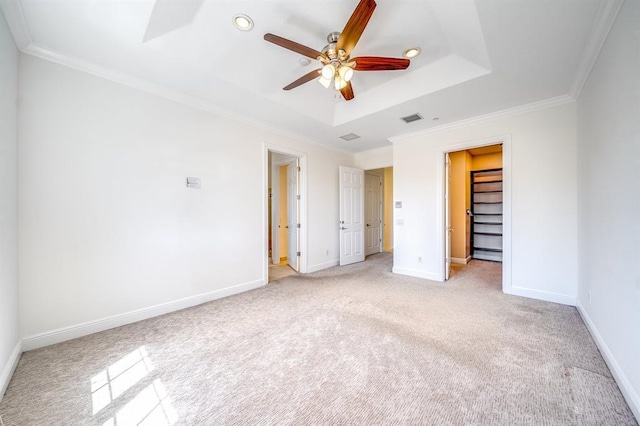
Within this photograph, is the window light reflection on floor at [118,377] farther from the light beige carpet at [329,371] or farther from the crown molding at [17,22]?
the crown molding at [17,22]

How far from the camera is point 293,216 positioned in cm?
502

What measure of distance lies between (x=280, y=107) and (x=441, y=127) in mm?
2781

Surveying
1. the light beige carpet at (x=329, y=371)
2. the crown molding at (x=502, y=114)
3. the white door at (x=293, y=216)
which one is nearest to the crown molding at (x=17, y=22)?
the light beige carpet at (x=329, y=371)

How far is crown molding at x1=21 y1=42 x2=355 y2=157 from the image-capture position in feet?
7.09

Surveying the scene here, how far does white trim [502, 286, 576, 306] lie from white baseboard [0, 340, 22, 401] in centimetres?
528

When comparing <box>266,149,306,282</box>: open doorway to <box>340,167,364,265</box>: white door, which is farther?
<box>340,167,364,265</box>: white door

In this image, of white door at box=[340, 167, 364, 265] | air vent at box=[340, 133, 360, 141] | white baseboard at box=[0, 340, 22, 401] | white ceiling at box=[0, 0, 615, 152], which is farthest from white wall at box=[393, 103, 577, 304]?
white baseboard at box=[0, 340, 22, 401]

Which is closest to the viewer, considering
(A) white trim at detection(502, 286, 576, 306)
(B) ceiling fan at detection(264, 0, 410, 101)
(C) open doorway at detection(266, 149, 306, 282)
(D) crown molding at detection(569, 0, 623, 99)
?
(D) crown molding at detection(569, 0, 623, 99)

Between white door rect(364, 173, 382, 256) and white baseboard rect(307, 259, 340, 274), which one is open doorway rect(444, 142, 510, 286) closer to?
white door rect(364, 173, 382, 256)

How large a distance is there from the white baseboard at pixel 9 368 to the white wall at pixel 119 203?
0.16 meters

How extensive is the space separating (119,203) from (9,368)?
4.95ft

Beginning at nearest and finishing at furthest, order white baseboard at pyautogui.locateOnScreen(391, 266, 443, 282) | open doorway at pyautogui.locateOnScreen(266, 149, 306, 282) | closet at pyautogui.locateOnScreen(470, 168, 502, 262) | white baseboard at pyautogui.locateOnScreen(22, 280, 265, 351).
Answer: white baseboard at pyautogui.locateOnScreen(22, 280, 265, 351)
white baseboard at pyautogui.locateOnScreen(391, 266, 443, 282)
open doorway at pyautogui.locateOnScreen(266, 149, 306, 282)
closet at pyautogui.locateOnScreen(470, 168, 502, 262)

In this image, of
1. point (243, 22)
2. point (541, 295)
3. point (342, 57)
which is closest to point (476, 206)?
point (541, 295)

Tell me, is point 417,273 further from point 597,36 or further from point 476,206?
point 597,36
